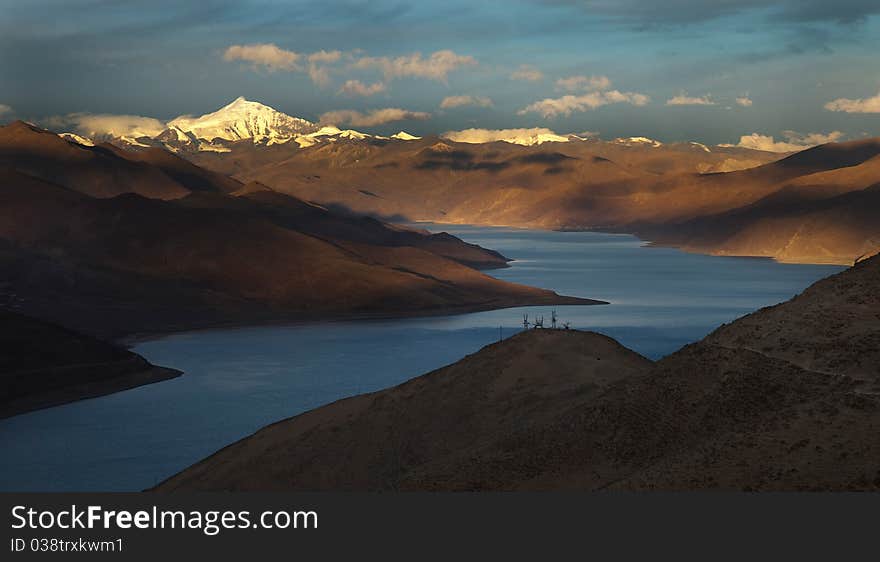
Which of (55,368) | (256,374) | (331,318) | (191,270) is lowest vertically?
(256,374)

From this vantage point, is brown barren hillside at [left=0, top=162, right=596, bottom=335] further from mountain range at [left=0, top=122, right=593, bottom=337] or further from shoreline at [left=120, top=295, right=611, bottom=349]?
shoreline at [left=120, top=295, right=611, bottom=349]

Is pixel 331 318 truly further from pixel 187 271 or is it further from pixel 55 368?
pixel 55 368

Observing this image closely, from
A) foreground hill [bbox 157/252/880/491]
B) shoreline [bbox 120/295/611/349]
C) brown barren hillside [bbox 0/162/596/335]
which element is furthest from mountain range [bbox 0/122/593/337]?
foreground hill [bbox 157/252/880/491]

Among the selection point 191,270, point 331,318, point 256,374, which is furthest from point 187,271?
point 256,374

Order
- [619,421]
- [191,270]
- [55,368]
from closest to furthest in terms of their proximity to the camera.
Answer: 1. [619,421]
2. [55,368]
3. [191,270]

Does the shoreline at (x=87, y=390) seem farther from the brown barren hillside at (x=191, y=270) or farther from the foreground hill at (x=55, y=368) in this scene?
the brown barren hillside at (x=191, y=270)

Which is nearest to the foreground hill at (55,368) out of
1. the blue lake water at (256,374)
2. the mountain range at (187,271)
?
the blue lake water at (256,374)
